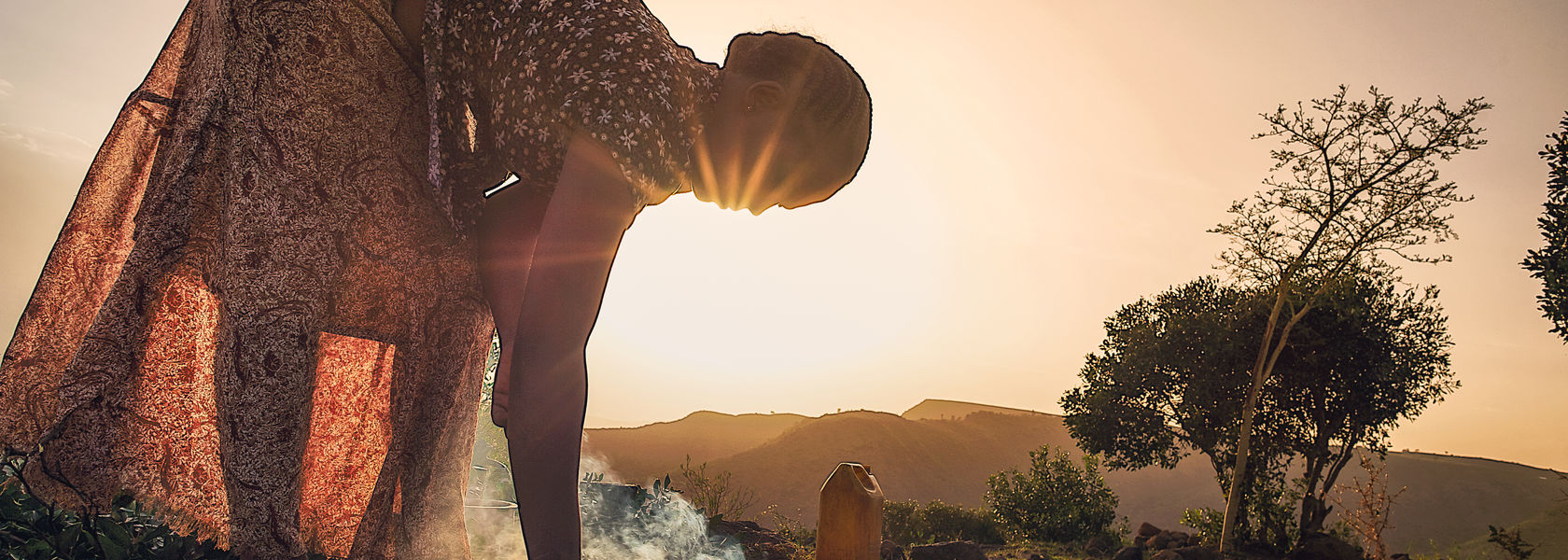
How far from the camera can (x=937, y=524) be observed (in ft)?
50.4

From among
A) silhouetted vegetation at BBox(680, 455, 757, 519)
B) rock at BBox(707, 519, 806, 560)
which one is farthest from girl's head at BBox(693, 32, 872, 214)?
silhouetted vegetation at BBox(680, 455, 757, 519)

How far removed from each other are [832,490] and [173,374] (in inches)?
66.2

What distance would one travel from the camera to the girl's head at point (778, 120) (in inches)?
61.7

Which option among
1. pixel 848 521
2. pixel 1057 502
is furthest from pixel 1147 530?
pixel 848 521

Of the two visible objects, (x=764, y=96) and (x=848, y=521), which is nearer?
(x=764, y=96)

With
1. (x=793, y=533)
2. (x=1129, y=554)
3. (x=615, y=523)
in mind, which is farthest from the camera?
(x=1129, y=554)

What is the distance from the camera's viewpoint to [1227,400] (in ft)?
51.2

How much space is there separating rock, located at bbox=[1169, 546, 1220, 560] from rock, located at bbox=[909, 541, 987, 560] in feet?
18.6

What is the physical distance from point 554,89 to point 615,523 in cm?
520

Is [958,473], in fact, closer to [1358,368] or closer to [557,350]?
[1358,368]

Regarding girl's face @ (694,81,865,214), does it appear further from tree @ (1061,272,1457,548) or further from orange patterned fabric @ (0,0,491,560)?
tree @ (1061,272,1457,548)

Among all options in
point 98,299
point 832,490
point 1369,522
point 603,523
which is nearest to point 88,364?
point 98,299

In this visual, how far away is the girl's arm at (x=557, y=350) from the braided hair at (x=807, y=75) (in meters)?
0.53

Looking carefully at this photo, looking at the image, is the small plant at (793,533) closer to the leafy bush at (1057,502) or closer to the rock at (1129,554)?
the rock at (1129,554)
